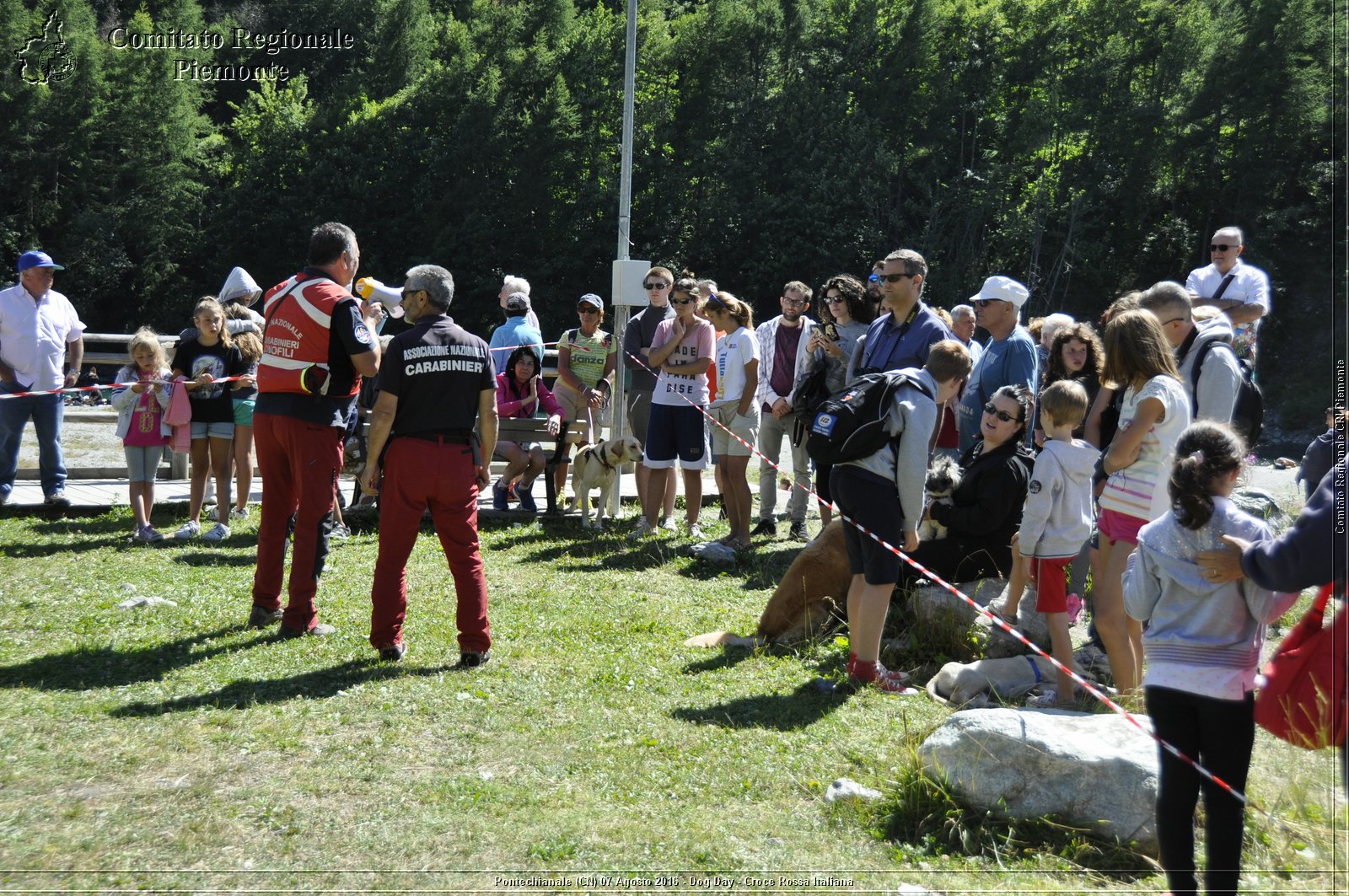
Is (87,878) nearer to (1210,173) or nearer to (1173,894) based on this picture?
(1173,894)

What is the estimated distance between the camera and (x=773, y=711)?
532cm

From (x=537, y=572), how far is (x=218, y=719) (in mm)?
3352

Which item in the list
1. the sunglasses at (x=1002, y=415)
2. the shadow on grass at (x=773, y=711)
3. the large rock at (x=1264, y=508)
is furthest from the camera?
the large rock at (x=1264, y=508)

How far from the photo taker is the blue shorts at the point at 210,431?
28.3 ft

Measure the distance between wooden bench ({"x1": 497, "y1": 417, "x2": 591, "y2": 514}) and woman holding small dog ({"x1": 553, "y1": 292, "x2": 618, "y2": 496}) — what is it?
8cm

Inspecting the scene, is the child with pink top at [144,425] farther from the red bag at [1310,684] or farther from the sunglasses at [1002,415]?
the red bag at [1310,684]

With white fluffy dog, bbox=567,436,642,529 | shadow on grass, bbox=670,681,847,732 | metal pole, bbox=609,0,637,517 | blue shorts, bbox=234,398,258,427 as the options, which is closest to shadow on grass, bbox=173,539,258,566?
blue shorts, bbox=234,398,258,427

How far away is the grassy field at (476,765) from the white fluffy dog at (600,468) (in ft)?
7.86

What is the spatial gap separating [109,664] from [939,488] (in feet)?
14.8

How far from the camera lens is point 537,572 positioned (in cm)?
810

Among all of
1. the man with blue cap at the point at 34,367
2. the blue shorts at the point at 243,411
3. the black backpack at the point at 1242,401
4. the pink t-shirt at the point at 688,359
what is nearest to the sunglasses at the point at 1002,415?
the black backpack at the point at 1242,401

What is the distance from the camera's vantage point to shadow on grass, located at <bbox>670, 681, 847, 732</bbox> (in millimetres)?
5152

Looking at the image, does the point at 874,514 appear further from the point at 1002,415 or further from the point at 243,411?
the point at 243,411

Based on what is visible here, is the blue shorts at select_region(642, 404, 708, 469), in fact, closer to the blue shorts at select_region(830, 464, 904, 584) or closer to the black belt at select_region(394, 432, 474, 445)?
the black belt at select_region(394, 432, 474, 445)
